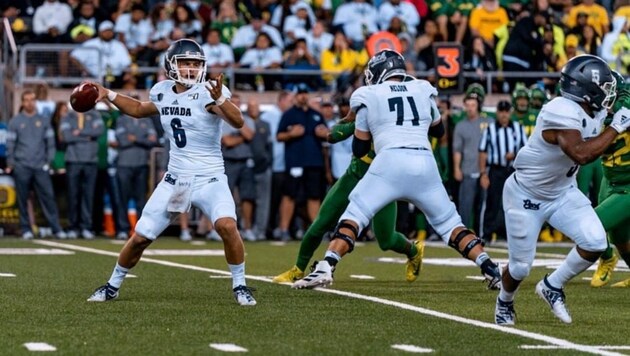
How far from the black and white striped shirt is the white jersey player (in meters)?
6.57

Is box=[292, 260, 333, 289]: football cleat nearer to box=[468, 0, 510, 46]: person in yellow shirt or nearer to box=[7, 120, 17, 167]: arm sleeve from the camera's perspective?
box=[7, 120, 17, 167]: arm sleeve

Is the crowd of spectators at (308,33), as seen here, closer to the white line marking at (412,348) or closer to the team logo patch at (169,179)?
the team logo patch at (169,179)

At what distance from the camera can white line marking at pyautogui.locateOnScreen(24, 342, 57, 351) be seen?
7.14m

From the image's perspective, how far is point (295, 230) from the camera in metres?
19.2

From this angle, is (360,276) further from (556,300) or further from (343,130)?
(556,300)

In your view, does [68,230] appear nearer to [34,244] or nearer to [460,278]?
[34,244]

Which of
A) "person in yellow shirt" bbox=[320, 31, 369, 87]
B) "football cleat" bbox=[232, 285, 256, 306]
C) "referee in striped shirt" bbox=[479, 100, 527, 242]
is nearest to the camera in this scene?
"football cleat" bbox=[232, 285, 256, 306]

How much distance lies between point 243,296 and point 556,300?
2.04 m

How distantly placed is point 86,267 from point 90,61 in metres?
7.38

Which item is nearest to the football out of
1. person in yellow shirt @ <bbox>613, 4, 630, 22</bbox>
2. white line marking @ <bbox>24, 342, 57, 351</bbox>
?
white line marking @ <bbox>24, 342, 57, 351</bbox>

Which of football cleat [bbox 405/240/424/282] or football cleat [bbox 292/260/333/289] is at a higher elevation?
football cleat [bbox 292/260/333/289]

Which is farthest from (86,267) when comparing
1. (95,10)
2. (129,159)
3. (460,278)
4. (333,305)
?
(95,10)

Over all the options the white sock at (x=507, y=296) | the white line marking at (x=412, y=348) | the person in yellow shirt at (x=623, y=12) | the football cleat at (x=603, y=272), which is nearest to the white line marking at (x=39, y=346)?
the white line marking at (x=412, y=348)

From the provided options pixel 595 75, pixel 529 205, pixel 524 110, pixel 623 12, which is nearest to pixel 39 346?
pixel 529 205
